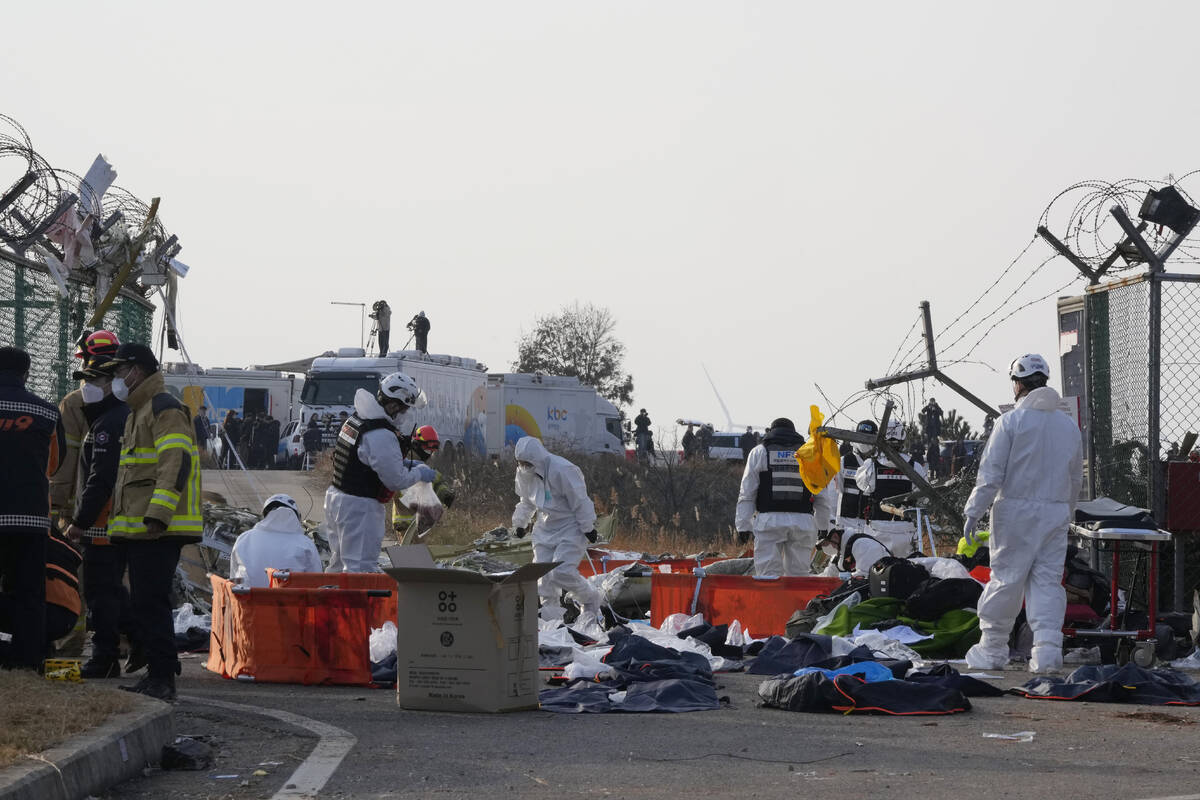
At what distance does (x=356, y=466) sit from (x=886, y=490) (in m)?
6.08

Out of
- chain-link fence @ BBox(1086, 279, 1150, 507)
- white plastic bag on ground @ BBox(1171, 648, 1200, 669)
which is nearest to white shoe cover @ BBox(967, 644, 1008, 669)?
white plastic bag on ground @ BBox(1171, 648, 1200, 669)

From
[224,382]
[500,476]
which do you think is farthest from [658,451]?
[224,382]

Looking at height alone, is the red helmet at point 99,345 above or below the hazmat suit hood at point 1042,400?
above

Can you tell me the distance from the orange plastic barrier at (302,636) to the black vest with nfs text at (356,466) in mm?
2504

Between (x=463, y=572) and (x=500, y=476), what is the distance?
26476 mm

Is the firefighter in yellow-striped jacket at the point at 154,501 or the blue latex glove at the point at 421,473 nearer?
the firefighter in yellow-striped jacket at the point at 154,501

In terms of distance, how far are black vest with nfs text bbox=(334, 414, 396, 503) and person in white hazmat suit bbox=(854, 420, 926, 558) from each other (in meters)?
5.70

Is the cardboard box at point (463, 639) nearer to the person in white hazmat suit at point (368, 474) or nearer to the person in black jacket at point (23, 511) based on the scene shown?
the person in black jacket at point (23, 511)

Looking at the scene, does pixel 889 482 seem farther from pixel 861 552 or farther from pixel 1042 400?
pixel 1042 400

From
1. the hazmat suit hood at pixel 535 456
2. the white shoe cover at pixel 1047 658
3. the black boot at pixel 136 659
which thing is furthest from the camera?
the hazmat suit hood at pixel 535 456

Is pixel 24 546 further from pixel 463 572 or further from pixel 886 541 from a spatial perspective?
pixel 886 541

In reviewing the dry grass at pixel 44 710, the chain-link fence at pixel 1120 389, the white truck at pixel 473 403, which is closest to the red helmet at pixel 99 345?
the dry grass at pixel 44 710

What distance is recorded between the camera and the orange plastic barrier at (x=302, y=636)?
967 cm

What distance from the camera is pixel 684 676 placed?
9.33m
